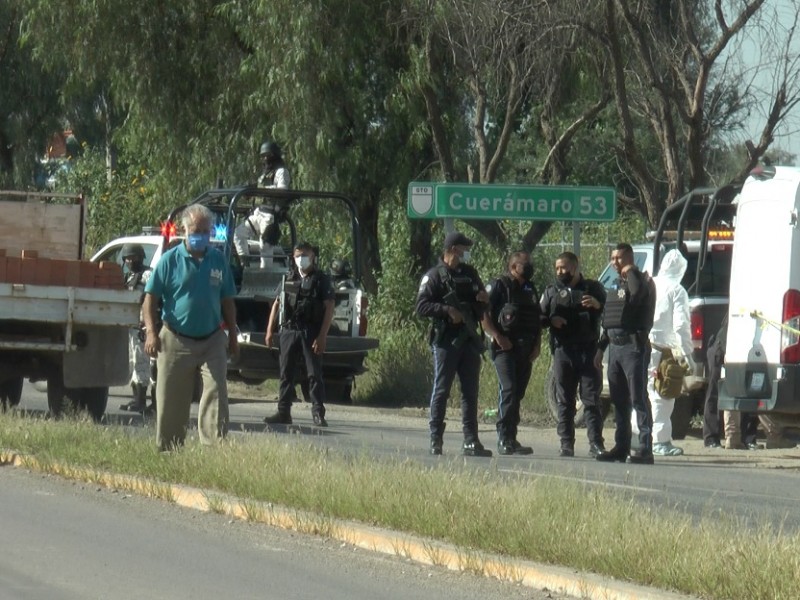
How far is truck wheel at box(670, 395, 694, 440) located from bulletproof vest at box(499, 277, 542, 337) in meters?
2.97

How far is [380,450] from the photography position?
12781mm

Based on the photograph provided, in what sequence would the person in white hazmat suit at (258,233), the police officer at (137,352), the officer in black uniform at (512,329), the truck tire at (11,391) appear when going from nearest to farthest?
the officer in black uniform at (512,329), the truck tire at (11,391), the police officer at (137,352), the person in white hazmat suit at (258,233)

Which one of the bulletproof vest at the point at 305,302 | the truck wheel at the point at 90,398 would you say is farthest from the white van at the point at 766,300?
the truck wheel at the point at 90,398

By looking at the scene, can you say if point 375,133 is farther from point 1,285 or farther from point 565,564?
point 565,564

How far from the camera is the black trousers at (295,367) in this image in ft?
49.3

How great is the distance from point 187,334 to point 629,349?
151 inches

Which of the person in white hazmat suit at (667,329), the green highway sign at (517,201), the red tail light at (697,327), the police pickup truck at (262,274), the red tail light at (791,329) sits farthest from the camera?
the police pickup truck at (262,274)

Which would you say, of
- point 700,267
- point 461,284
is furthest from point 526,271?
point 700,267

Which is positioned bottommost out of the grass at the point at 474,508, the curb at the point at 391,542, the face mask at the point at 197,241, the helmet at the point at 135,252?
the curb at the point at 391,542

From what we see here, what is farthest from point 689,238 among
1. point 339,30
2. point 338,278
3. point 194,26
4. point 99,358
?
point 194,26

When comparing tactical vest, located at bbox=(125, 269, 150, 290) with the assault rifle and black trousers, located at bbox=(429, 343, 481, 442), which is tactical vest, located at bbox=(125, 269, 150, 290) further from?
the assault rifle

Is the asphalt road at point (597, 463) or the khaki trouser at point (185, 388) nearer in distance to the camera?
the asphalt road at point (597, 463)

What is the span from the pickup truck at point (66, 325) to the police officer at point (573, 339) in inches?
145

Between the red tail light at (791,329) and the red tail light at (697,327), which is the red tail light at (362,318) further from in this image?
the red tail light at (791,329)
